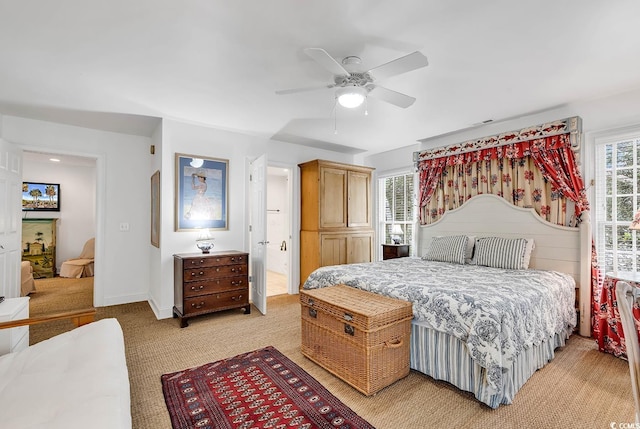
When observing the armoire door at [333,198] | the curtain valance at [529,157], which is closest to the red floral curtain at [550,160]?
the curtain valance at [529,157]

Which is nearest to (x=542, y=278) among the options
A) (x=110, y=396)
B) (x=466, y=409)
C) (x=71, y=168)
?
(x=466, y=409)

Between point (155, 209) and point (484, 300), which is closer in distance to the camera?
point (484, 300)

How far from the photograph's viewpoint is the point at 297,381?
7.69 feet

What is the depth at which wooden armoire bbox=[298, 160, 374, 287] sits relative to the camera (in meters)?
4.90

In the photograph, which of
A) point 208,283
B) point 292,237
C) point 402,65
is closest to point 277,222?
point 292,237

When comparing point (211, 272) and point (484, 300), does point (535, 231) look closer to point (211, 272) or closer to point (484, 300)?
point (484, 300)

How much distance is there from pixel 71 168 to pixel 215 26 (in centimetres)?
662

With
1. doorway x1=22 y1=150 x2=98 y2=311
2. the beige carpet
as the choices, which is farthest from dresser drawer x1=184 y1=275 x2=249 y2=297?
doorway x1=22 y1=150 x2=98 y2=311

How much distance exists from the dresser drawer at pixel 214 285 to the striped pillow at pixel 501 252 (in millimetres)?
2960

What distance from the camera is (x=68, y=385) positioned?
1.45m

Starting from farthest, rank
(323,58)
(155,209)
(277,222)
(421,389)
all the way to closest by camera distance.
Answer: (277,222) → (155,209) → (421,389) → (323,58)

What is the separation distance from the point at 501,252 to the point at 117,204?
204 inches

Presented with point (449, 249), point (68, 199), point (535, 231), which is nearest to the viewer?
point (535, 231)

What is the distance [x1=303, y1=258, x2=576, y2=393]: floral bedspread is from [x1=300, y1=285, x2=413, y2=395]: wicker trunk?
18cm
